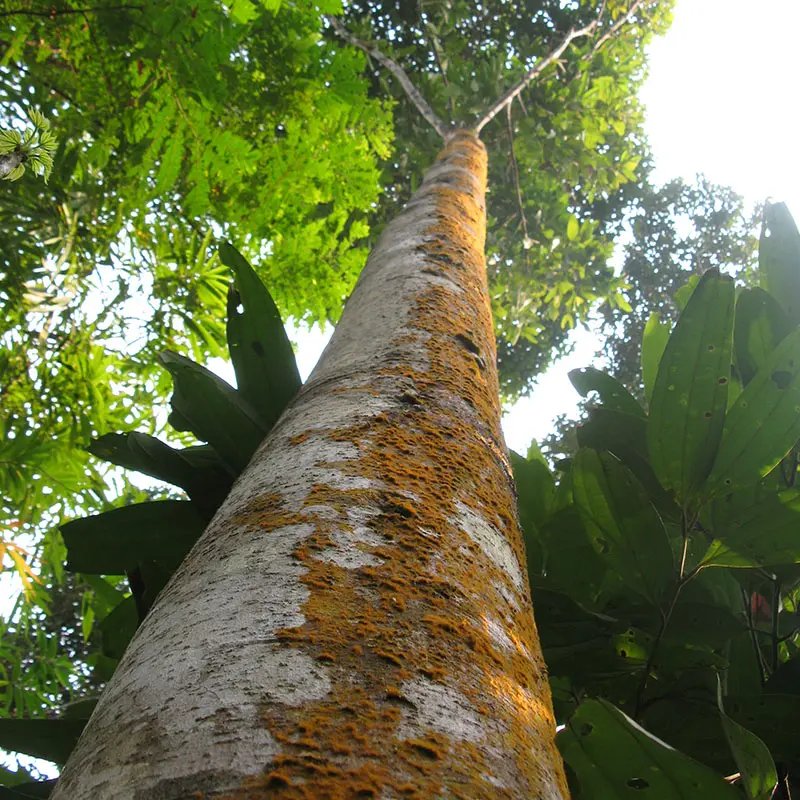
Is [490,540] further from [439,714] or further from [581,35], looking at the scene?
[581,35]

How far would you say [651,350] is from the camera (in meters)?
1.70

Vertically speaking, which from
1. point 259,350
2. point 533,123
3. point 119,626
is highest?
point 533,123

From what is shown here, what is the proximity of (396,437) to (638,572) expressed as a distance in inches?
24.4

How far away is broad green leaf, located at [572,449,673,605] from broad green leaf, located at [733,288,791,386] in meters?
0.48

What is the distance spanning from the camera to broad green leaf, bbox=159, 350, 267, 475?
1.30 m

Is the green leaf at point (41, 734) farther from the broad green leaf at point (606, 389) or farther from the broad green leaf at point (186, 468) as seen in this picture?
the broad green leaf at point (606, 389)

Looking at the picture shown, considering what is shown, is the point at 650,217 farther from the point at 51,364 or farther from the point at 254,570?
the point at 254,570

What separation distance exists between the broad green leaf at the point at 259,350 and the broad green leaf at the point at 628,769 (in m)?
0.84

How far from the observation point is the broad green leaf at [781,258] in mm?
1517

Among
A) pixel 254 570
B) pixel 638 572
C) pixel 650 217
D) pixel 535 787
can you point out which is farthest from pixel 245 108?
pixel 650 217

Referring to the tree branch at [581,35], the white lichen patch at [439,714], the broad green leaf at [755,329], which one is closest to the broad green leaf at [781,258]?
the broad green leaf at [755,329]

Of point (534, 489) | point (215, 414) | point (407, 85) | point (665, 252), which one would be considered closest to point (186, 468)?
point (215, 414)

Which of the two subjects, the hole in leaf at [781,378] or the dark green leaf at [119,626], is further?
the dark green leaf at [119,626]

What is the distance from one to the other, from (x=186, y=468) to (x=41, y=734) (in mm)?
504
